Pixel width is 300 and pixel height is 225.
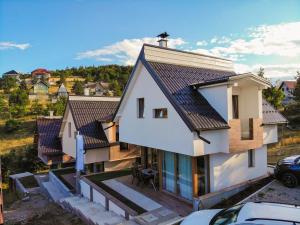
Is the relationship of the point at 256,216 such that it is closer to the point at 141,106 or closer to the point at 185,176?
the point at 185,176

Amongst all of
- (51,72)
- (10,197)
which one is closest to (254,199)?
(10,197)

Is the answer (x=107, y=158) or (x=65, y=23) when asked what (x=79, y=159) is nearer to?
(x=107, y=158)

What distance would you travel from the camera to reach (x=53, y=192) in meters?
17.7

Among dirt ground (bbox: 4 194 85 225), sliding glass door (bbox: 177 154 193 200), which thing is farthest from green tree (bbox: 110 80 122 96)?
sliding glass door (bbox: 177 154 193 200)

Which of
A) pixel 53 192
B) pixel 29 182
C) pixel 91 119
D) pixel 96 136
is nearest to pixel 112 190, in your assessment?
pixel 96 136

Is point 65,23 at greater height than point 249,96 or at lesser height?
greater

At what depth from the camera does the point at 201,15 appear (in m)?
13.2

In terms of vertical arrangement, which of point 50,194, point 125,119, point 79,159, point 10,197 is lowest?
point 10,197

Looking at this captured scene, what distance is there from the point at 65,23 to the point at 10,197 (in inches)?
660

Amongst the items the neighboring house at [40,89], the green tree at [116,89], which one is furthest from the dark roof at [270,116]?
the neighboring house at [40,89]

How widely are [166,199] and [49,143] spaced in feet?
53.7

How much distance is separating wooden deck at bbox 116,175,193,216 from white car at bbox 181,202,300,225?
311 centimetres

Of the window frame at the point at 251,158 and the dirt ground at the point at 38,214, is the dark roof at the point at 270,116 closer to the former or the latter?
the window frame at the point at 251,158

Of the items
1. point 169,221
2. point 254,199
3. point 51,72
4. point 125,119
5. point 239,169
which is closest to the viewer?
point 169,221
